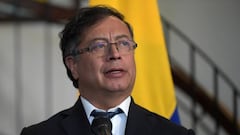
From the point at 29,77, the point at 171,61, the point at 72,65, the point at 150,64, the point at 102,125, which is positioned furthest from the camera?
the point at 171,61

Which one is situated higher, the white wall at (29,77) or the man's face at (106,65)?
the man's face at (106,65)

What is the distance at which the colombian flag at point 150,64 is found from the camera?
5.81 feet

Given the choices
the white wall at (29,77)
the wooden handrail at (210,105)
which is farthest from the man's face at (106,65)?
the wooden handrail at (210,105)

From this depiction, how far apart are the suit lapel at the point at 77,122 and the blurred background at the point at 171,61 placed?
189 centimetres

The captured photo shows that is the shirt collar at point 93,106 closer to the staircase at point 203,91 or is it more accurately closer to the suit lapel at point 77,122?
the suit lapel at point 77,122

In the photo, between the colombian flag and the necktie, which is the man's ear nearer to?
the necktie

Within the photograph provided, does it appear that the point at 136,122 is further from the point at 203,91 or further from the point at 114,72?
the point at 203,91

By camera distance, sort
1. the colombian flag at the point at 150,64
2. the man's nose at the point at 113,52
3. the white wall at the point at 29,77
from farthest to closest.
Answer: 1. the white wall at the point at 29,77
2. the colombian flag at the point at 150,64
3. the man's nose at the point at 113,52

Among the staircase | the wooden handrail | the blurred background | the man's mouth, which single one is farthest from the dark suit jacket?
the wooden handrail

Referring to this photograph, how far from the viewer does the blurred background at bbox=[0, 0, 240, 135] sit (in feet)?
10.3

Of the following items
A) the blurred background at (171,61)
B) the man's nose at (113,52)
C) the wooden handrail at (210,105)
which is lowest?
the wooden handrail at (210,105)

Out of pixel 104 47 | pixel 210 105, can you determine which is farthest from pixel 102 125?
pixel 210 105

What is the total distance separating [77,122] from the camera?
4.05 ft

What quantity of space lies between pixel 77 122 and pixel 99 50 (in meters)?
0.20
